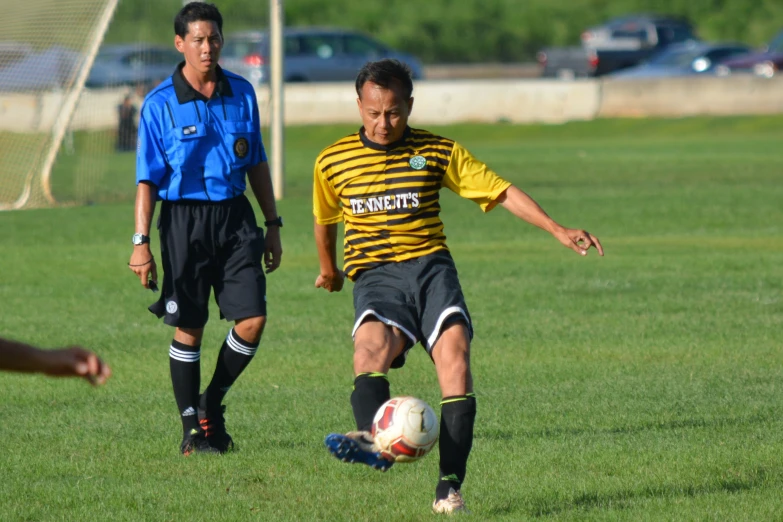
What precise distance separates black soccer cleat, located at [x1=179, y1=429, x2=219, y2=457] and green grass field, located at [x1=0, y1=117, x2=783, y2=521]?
0.07 meters

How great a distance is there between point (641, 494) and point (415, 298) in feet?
4.29

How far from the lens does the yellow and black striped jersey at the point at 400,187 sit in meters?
5.62

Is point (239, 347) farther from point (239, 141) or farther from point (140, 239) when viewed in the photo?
point (239, 141)

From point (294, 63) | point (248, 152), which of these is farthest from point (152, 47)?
point (294, 63)

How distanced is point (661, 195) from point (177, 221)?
518 inches

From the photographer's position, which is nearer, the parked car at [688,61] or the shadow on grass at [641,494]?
the shadow on grass at [641,494]

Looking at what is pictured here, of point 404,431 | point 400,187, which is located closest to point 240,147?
point 400,187

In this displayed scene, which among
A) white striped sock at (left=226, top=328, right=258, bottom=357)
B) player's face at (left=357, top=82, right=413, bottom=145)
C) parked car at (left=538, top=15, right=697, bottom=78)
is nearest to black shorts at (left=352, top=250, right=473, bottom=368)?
player's face at (left=357, top=82, right=413, bottom=145)

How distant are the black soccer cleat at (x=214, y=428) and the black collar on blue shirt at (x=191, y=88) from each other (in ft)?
5.00

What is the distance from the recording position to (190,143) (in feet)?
20.9

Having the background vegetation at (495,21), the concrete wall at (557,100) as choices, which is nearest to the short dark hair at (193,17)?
the concrete wall at (557,100)

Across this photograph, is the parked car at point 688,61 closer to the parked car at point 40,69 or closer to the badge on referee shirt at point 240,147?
the parked car at point 40,69

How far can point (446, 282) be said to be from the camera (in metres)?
5.53

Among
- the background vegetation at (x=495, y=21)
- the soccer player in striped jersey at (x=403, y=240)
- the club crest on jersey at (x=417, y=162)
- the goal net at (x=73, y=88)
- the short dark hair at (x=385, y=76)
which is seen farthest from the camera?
the background vegetation at (x=495, y=21)
